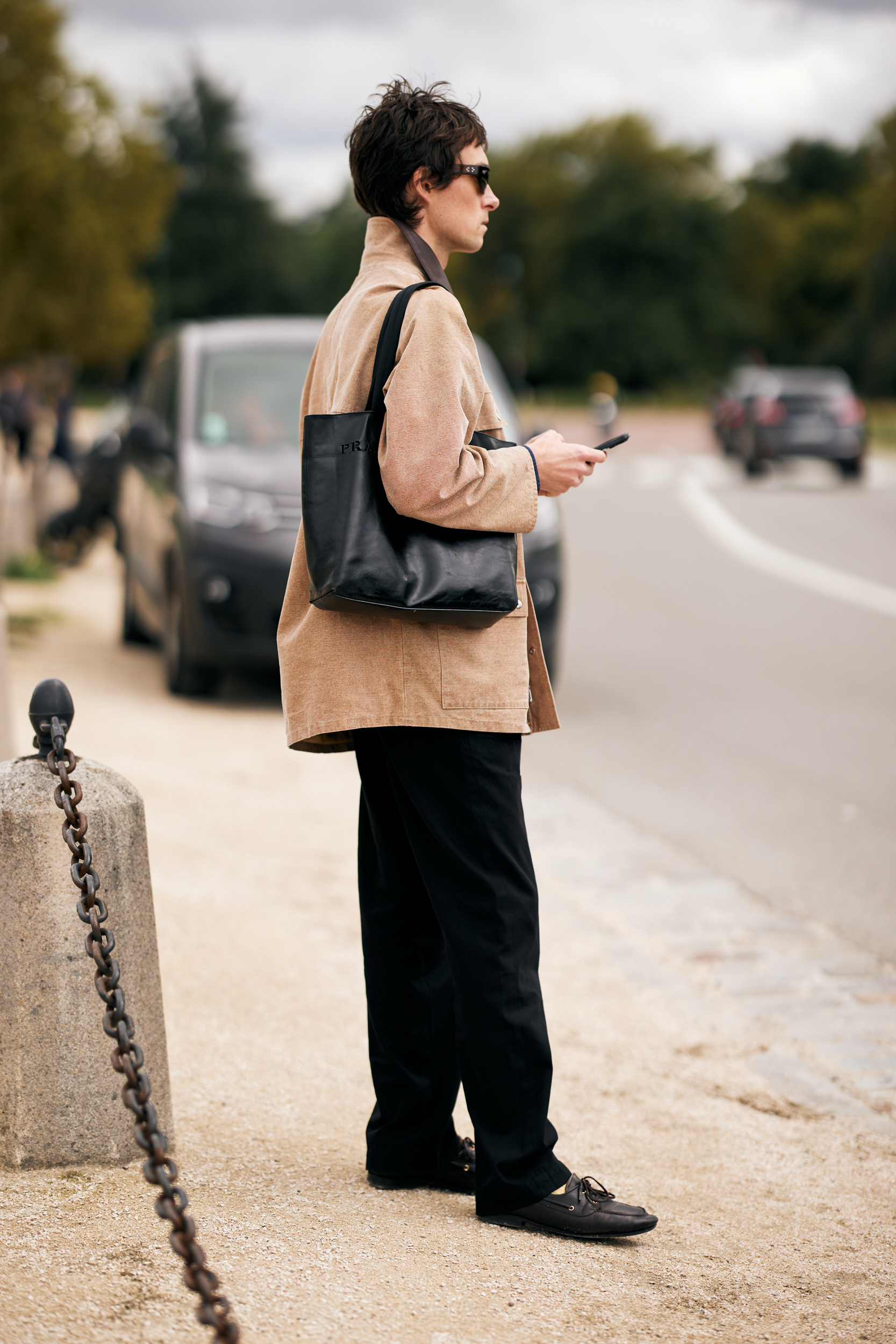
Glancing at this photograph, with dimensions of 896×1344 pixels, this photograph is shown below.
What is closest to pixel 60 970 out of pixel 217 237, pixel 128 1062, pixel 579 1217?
pixel 128 1062

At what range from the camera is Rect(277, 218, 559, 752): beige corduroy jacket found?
2.86m

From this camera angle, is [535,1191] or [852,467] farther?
[852,467]

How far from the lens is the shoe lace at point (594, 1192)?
3.12 metres

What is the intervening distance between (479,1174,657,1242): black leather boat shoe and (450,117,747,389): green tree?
270ft

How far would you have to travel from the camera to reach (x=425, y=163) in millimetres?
3016

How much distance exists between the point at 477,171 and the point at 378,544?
73cm

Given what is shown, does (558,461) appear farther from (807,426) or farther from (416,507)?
(807,426)

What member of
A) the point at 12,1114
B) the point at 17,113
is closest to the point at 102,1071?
the point at 12,1114

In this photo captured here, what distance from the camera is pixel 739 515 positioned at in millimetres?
21656

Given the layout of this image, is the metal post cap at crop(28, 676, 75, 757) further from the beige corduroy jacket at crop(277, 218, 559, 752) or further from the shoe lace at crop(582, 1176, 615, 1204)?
the shoe lace at crop(582, 1176, 615, 1204)

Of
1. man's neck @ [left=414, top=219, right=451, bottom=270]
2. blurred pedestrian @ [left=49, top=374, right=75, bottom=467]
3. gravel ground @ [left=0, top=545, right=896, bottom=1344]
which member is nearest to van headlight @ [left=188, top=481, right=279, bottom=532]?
gravel ground @ [left=0, top=545, right=896, bottom=1344]

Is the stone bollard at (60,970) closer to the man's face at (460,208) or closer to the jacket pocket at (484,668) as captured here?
the jacket pocket at (484,668)

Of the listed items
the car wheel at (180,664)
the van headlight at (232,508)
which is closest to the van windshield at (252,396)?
the van headlight at (232,508)

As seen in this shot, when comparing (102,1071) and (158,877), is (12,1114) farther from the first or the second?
(158,877)
